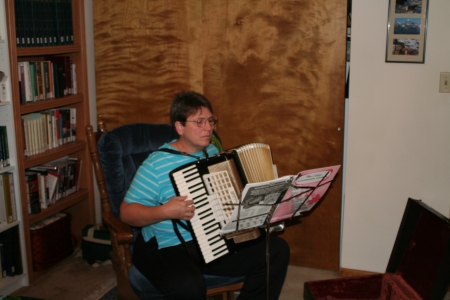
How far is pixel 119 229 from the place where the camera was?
2393mm

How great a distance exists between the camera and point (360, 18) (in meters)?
2.91

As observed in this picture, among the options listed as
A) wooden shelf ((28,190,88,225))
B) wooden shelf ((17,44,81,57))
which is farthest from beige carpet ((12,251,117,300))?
wooden shelf ((17,44,81,57))

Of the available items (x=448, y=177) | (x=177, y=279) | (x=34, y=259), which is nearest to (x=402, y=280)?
(x=448, y=177)

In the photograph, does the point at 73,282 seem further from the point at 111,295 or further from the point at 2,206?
the point at 2,206

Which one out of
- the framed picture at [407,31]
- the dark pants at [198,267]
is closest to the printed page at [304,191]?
the dark pants at [198,267]

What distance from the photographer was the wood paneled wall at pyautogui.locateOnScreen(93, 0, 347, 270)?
3055 mm

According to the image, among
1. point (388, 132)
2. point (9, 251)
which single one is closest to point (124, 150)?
point (9, 251)

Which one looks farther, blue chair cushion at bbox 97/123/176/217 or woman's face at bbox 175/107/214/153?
blue chair cushion at bbox 97/123/176/217

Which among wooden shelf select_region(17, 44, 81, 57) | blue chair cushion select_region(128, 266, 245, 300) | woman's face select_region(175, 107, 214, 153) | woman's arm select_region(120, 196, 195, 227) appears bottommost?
blue chair cushion select_region(128, 266, 245, 300)

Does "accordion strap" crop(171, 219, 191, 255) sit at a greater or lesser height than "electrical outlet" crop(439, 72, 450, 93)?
lesser

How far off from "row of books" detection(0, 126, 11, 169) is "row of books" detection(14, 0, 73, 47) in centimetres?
48

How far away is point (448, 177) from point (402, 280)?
2.19ft

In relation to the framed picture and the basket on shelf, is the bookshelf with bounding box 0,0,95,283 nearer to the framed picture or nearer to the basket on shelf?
the basket on shelf

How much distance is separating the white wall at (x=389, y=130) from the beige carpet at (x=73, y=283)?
1.44 m
